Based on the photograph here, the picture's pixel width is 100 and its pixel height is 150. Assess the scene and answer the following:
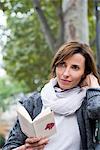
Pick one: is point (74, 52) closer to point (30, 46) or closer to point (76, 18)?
point (76, 18)

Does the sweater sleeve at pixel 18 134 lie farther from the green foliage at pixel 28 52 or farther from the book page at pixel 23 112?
the green foliage at pixel 28 52

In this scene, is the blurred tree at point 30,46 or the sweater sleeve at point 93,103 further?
the blurred tree at point 30,46

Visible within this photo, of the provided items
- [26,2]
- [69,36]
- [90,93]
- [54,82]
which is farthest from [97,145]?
[26,2]

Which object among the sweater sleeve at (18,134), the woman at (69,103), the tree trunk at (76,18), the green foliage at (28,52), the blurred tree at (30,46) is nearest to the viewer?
the woman at (69,103)

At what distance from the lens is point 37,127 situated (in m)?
2.18

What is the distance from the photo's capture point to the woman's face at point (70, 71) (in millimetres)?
2371

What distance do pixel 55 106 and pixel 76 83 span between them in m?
0.20

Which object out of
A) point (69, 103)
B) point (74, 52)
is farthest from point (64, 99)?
point (74, 52)

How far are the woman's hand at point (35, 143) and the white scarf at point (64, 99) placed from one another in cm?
19

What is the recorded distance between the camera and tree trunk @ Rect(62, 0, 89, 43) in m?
6.64

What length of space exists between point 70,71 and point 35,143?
1.43ft

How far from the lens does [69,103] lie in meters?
2.32

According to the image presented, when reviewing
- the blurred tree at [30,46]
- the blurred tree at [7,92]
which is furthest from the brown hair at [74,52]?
the blurred tree at [7,92]

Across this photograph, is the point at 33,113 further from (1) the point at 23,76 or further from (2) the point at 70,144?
(1) the point at 23,76
